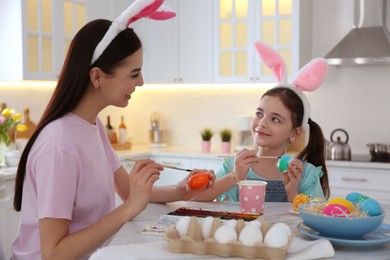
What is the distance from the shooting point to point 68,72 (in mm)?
1809

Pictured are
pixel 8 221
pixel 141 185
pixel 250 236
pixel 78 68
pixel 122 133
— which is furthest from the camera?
A: pixel 122 133

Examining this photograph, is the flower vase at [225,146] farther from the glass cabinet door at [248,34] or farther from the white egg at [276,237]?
the white egg at [276,237]

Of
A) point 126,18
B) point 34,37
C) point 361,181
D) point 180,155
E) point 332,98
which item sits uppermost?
point 34,37

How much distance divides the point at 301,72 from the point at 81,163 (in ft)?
3.65

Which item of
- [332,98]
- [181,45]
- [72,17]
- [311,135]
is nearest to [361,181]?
[332,98]

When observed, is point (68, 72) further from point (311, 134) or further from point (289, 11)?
point (289, 11)

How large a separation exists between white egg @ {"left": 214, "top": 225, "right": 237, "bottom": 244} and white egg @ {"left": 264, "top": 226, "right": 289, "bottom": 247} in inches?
3.1

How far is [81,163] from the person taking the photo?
5.80 feet

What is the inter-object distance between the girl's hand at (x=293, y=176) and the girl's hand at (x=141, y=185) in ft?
1.97

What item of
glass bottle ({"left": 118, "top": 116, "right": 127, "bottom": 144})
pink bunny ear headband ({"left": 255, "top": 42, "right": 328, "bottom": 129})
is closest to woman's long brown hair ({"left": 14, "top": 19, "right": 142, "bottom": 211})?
pink bunny ear headband ({"left": 255, "top": 42, "right": 328, "bottom": 129})

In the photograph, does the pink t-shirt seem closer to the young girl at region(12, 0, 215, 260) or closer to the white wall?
the young girl at region(12, 0, 215, 260)

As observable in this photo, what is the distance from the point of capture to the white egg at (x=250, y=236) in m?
1.34

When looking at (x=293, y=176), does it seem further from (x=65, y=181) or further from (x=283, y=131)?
(x=65, y=181)

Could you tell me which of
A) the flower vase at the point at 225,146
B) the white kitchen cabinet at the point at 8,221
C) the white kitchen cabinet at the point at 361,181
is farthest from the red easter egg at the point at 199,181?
the flower vase at the point at 225,146
